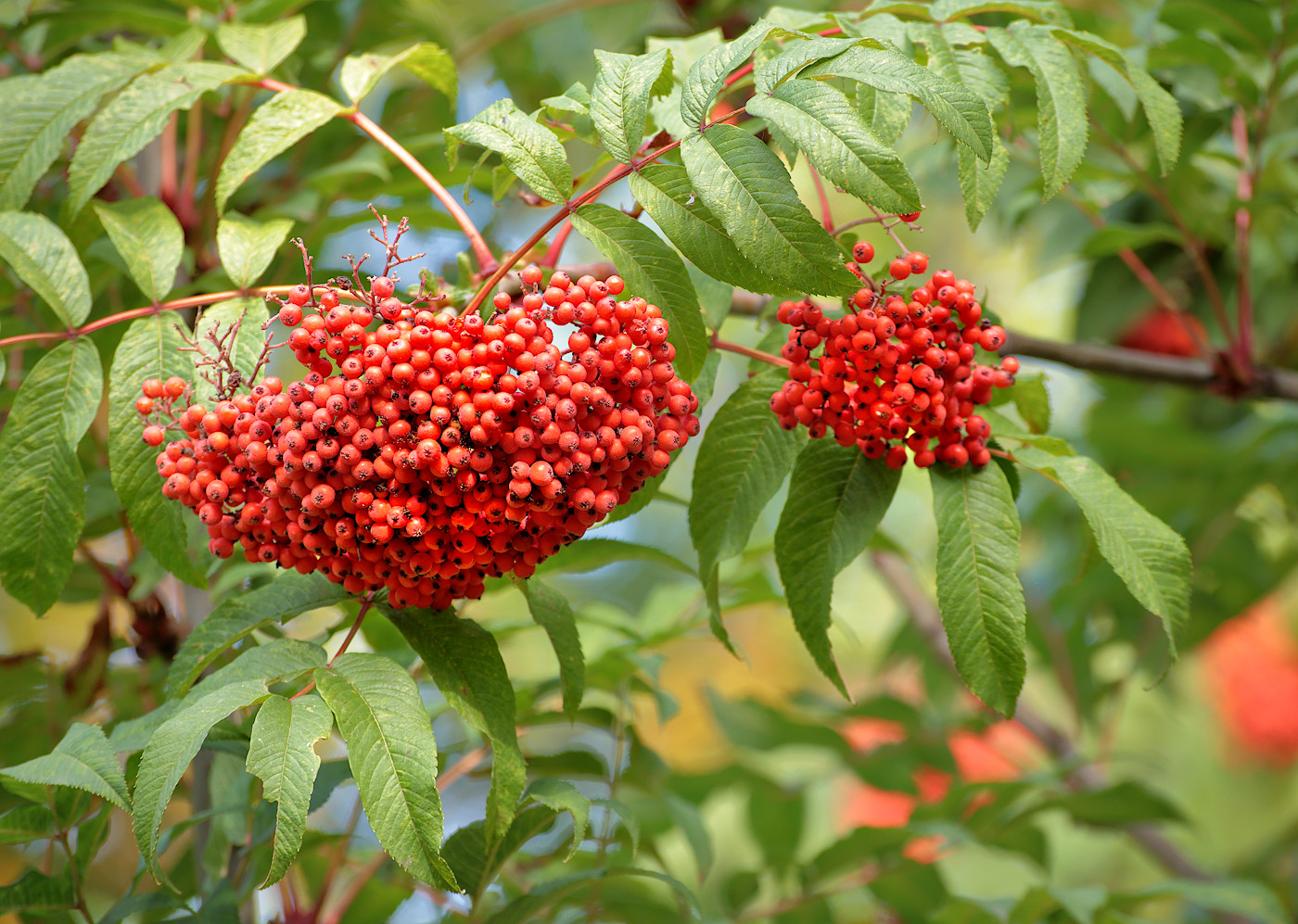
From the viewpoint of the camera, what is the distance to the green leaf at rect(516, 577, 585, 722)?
1415 mm

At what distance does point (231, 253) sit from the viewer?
1.50 m

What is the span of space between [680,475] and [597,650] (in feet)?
23.1

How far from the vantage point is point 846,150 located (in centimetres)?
114

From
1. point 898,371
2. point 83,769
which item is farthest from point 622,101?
point 83,769

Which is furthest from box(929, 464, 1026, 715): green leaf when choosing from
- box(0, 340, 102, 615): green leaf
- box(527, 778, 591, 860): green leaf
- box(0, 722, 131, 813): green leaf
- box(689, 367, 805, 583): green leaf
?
box(0, 340, 102, 615): green leaf

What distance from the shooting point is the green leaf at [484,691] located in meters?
1.26

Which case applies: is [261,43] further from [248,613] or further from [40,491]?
[248,613]

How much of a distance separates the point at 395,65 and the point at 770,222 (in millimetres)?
832

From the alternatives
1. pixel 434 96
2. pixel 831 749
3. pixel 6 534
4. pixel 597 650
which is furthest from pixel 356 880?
pixel 434 96

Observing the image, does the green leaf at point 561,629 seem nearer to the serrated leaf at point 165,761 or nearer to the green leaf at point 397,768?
the green leaf at point 397,768

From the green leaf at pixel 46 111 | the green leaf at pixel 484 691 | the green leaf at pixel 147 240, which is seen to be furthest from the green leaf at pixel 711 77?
the green leaf at pixel 46 111

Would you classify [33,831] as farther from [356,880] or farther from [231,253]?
[231,253]

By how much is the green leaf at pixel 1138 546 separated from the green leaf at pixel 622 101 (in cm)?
67

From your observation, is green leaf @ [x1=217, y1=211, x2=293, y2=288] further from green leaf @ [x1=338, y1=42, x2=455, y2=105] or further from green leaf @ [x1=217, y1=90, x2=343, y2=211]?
green leaf @ [x1=338, y1=42, x2=455, y2=105]
